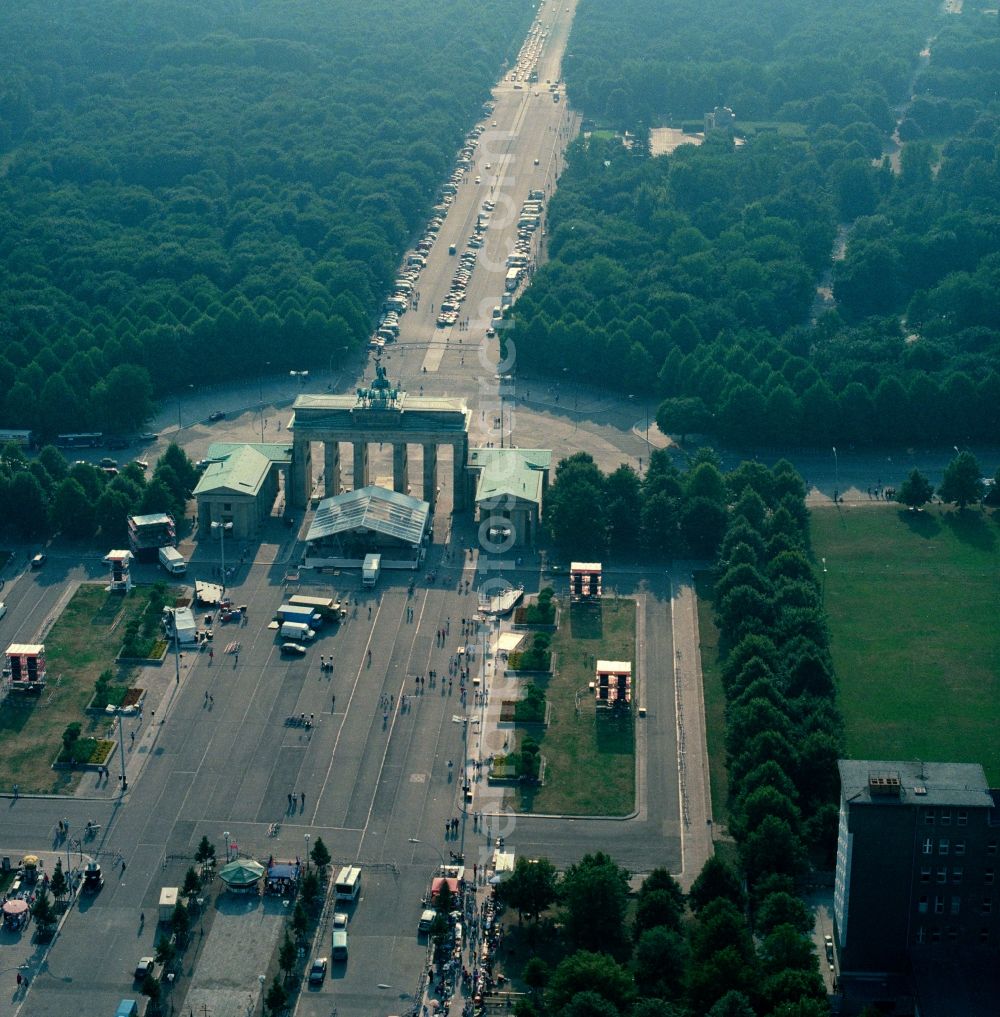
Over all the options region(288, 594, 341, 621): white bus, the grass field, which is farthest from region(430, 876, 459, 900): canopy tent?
region(288, 594, 341, 621): white bus

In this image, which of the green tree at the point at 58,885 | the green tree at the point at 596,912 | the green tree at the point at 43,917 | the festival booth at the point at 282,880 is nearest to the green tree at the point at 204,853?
the festival booth at the point at 282,880

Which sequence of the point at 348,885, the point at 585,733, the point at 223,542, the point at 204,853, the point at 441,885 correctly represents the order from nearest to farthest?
the point at 441,885, the point at 348,885, the point at 204,853, the point at 585,733, the point at 223,542

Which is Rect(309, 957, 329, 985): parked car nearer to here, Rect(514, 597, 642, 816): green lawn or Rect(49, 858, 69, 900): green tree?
Rect(49, 858, 69, 900): green tree

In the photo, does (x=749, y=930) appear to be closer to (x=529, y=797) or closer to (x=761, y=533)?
(x=529, y=797)

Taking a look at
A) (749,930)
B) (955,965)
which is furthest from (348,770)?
(955,965)

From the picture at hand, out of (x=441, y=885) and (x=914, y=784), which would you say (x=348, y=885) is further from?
(x=914, y=784)

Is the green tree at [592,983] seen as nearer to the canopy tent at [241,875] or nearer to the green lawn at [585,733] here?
the canopy tent at [241,875]

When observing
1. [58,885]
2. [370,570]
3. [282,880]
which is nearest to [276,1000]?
[282,880]
